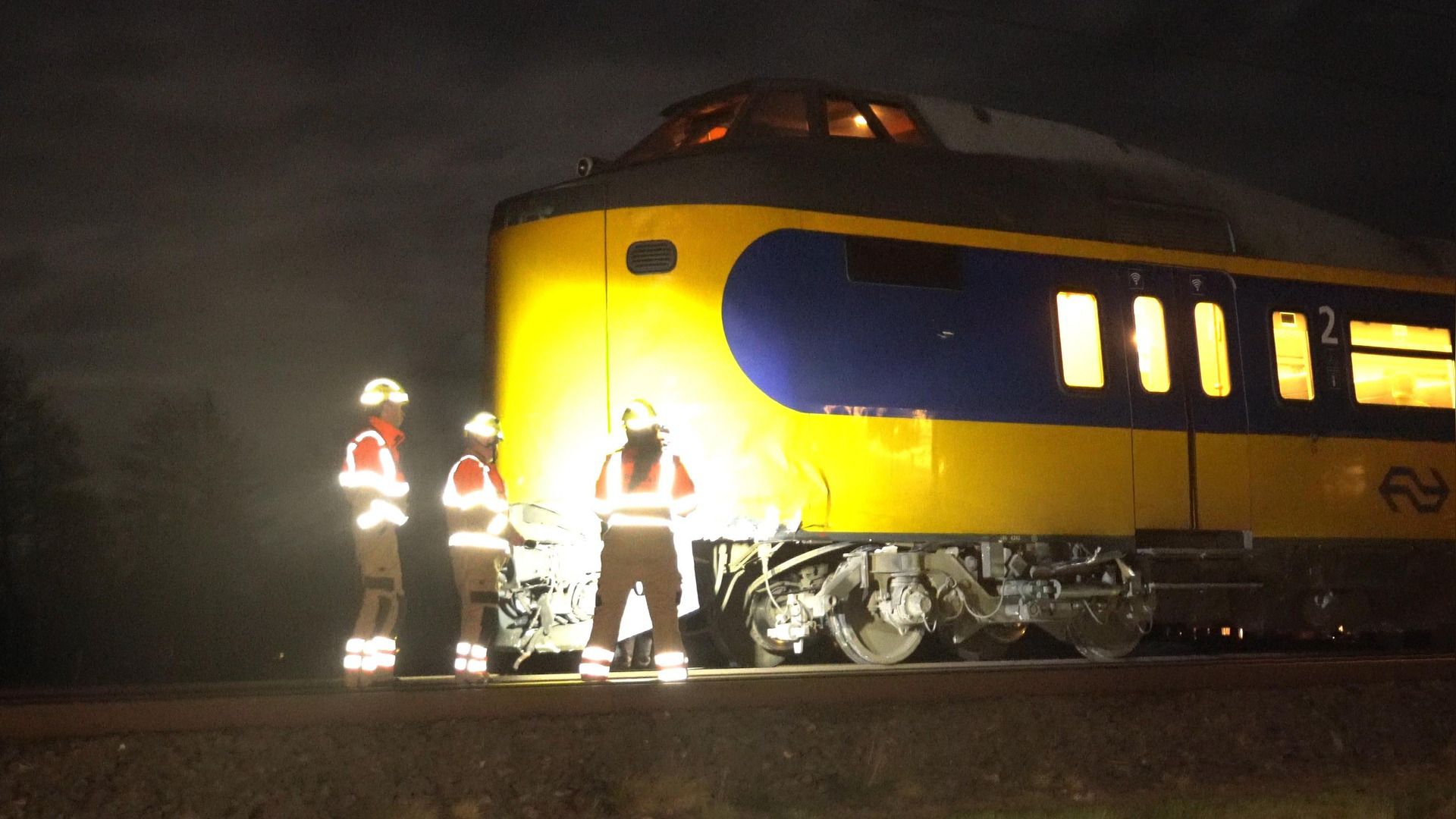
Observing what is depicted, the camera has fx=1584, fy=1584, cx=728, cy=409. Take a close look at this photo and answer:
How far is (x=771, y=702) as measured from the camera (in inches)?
Answer: 312

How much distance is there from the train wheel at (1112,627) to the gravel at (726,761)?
2.73 meters

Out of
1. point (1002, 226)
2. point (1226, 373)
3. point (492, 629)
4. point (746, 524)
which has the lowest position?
point (492, 629)

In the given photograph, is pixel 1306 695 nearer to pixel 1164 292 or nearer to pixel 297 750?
pixel 1164 292

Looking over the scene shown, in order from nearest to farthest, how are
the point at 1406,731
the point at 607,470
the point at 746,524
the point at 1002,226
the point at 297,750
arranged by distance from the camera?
the point at 297,750, the point at 1406,731, the point at 607,470, the point at 746,524, the point at 1002,226

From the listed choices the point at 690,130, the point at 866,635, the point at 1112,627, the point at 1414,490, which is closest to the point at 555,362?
the point at 690,130

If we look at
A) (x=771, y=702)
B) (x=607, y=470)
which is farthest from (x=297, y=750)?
(x=607, y=470)

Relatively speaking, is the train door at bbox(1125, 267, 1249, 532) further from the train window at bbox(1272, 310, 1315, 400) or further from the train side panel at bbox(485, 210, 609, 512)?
the train side panel at bbox(485, 210, 609, 512)

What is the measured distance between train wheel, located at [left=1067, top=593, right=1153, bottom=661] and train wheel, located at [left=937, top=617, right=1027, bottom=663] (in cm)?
41

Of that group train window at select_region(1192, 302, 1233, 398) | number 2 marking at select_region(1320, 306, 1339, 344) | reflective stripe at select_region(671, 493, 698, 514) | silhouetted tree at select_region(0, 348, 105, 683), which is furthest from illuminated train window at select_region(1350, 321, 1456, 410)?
silhouetted tree at select_region(0, 348, 105, 683)

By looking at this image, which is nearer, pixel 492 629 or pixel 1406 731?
pixel 1406 731

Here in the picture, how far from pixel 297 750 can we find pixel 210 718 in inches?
18.5

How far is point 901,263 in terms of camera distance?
10461 millimetres

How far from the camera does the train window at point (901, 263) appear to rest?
1031cm

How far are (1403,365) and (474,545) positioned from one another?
7.80 meters
